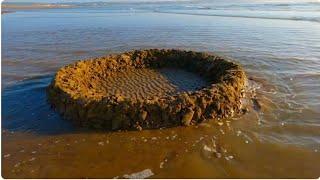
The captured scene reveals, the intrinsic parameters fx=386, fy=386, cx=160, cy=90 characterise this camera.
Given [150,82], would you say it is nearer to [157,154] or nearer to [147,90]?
[147,90]

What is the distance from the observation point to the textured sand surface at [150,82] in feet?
31.7

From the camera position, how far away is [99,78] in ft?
35.2

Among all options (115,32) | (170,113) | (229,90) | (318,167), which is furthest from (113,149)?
(115,32)

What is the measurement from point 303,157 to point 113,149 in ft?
10.8

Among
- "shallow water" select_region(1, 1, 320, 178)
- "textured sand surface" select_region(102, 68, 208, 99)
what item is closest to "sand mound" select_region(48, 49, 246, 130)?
"textured sand surface" select_region(102, 68, 208, 99)

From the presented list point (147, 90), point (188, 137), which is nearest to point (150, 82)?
point (147, 90)

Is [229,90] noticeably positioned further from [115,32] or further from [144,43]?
[115,32]

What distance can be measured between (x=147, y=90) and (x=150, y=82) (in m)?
0.73

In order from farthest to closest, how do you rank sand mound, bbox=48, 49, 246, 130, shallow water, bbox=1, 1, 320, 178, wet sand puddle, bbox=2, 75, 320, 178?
sand mound, bbox=48, 49, 246, 130 < shallow water, bbox=1, 1, 320, 178 < wet sand puddle, bbox=2, 75, 320, 178

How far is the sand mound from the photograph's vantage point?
296 inches

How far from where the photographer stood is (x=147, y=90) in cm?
977

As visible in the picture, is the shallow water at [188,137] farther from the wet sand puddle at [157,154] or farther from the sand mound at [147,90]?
the sand mound at [147,90]

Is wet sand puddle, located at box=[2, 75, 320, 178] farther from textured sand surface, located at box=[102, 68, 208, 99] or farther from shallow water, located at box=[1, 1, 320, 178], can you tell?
textured sand surface, located at box=[102, 68, 208, 99]

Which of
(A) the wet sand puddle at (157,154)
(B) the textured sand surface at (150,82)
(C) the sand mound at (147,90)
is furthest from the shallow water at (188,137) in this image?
(B) the textured sand surface at (150,82)
